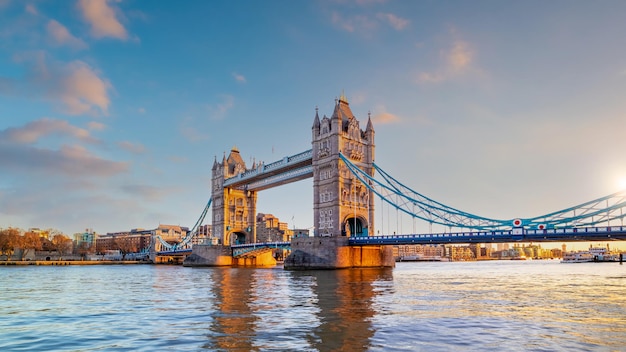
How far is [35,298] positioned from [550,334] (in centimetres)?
2808

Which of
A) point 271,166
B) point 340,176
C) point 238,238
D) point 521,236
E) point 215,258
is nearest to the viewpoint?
point 521,236

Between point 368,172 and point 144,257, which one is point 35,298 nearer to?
point 368,172

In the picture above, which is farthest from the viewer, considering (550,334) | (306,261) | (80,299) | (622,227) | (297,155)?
(297,155)

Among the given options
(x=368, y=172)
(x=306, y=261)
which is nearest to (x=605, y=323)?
(x=306, y=261)

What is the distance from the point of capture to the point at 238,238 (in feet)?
366

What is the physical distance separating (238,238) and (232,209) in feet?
25.1

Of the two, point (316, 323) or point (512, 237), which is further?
point (512, 237)

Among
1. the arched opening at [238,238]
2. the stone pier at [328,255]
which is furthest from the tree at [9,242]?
the stone pier at [328,255]

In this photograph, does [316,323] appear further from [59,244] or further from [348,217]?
[59,244]

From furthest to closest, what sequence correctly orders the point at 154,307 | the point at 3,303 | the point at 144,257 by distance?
the point at 144,257, the point at 3,303, the point at 154,307

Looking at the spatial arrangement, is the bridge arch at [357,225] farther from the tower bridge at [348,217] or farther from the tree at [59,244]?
the tree at [59,244]

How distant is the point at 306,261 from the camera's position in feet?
228

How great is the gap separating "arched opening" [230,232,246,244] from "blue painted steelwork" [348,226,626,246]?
50.4 metres

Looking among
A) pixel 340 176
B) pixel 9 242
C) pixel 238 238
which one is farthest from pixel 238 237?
pixel 9 242
